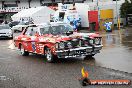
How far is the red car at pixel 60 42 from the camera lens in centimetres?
1385

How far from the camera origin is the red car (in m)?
13.9

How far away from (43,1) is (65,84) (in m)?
78.7

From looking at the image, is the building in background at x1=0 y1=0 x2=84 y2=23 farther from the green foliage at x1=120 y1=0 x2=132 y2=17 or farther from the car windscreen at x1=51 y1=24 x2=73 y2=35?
the car windscreen at x1=51 y1=24 x2=73 y2=35

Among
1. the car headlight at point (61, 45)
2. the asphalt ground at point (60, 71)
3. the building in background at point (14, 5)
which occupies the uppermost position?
the building in background at point (14, 5)

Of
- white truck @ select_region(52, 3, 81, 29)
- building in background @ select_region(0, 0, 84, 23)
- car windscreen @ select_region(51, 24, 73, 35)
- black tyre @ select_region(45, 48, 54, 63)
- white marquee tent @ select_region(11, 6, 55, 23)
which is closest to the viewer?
black tyre @ select_region(45, 48, 54, 63)

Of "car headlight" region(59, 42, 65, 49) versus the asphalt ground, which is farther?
"car headlight" region(59, 42, 65, 49)

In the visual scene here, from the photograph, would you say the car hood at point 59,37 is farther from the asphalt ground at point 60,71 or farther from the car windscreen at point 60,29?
the asphalt ground at point 60,71

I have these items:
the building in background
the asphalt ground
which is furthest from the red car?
the building in background

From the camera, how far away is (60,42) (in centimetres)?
1380

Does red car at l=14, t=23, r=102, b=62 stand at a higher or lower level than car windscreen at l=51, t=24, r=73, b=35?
lower

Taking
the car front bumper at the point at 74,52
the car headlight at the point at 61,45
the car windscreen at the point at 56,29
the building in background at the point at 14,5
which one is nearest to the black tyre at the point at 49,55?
the car front bumper at the point at 74,52

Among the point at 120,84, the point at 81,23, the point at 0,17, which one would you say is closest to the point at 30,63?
the point at 120,84

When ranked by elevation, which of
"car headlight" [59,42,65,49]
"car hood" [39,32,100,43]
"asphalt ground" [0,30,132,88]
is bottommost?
"asphalt ground" [0,30,132,88]

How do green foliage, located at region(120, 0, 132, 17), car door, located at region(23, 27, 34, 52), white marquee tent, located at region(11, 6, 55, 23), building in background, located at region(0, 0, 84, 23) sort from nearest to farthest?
car door, located at region(23, 27, 34, 52), green foliage, located at region(120, 0, 132, 17), white marquee tent, located at region(11, 6, 55, 23), building in background, located at region(0, 0, 84, 23)
